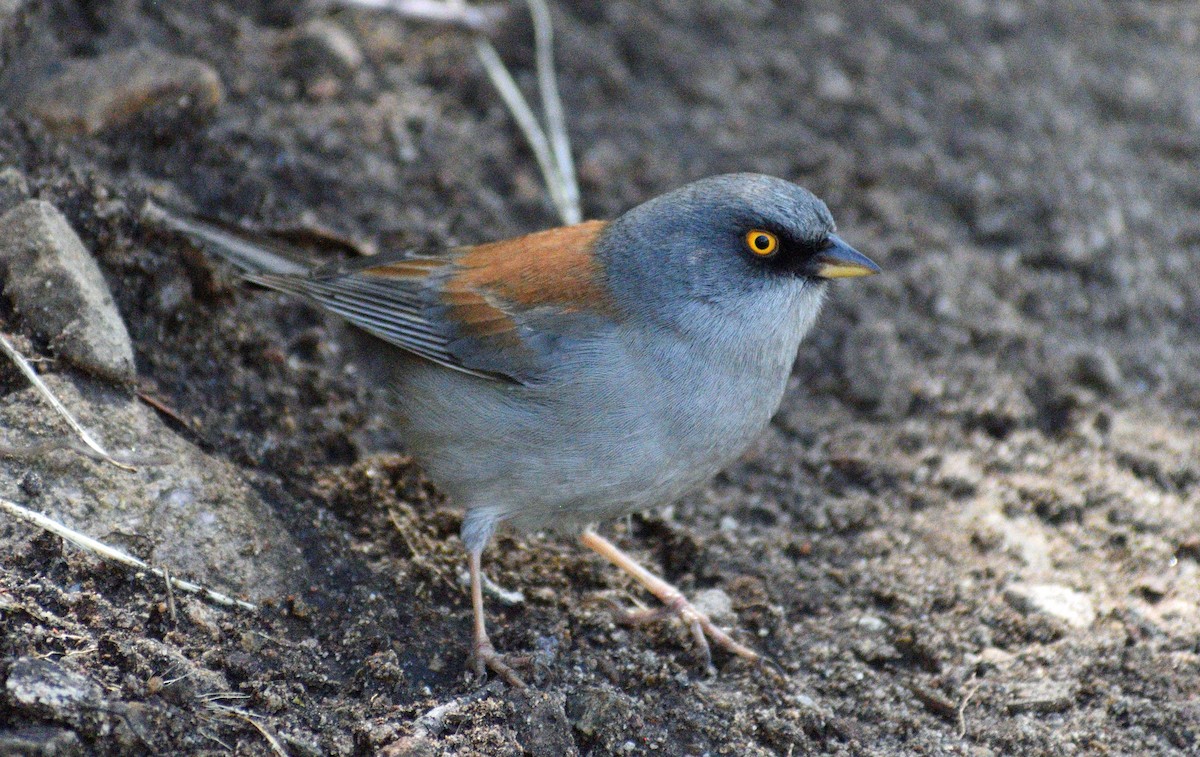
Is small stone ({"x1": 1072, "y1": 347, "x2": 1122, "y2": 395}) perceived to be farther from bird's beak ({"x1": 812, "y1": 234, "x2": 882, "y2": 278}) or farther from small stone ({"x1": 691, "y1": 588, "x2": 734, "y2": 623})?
small stone ({"x1": 691, "y1": 588, "x2": 734, "y2": 623})

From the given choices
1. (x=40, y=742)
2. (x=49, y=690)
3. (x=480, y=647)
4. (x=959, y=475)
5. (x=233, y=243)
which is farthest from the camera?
(x=959, y=475)

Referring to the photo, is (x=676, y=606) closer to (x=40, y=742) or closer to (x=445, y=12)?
(x=40, y=742)

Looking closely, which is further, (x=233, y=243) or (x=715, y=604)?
(x=233, y=243)

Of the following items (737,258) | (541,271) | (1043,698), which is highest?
(737,258)

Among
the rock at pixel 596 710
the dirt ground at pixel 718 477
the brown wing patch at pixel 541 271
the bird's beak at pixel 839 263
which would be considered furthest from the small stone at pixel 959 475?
the rock at pixel 596 710

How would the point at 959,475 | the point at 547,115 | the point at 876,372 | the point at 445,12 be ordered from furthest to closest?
the point at 445,12 → the point at 547,115 → the point at 876,372 → the point at 959,475

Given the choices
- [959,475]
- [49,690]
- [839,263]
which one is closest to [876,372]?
[959,475]

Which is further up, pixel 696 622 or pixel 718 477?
pixel 718 477
